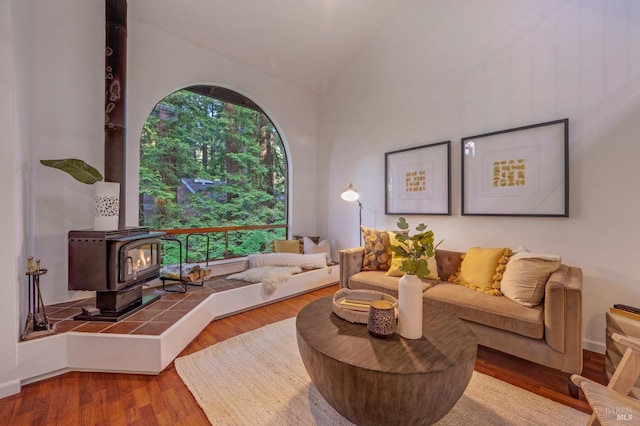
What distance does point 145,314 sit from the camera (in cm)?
218

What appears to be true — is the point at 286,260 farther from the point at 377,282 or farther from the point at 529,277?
the point at 529,277

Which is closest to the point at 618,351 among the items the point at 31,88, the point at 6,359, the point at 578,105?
the point at 578,105

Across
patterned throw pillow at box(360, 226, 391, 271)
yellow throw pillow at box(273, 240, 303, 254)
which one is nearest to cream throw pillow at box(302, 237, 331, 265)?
yellow throw pillow at box(273, 240, 303, 254)

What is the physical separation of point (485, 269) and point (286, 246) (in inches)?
102

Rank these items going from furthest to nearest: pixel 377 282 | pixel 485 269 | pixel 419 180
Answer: pixel 419 180
pixel 377 282
pixel 485 269

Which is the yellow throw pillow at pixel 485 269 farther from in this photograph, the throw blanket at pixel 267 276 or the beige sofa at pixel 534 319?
the throw blanket at pixel 267 276

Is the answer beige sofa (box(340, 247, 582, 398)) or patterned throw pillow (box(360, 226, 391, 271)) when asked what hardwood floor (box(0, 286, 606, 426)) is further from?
patterned throw pillow (box(360, 226, 391, 271))

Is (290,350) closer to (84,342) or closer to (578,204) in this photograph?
(84,342)

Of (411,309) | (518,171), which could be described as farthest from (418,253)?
(518,171)

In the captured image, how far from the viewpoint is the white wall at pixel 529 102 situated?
83.0 inches

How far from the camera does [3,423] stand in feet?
4.64

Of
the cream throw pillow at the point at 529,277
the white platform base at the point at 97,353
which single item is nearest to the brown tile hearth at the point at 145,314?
the white platform base at the point at 97,353

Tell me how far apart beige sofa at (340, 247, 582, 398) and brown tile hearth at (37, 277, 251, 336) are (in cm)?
213

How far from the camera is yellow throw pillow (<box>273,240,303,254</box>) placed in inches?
158
